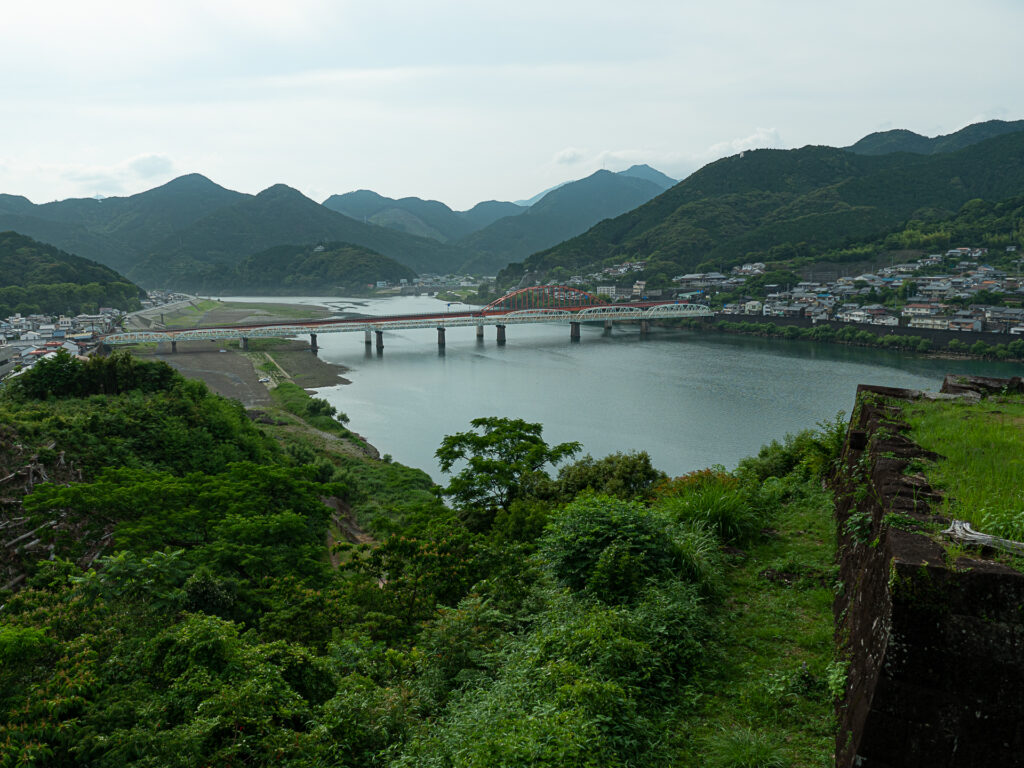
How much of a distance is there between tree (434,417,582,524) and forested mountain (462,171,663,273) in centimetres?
11209

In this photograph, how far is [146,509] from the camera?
23.9 ft

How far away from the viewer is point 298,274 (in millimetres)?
91188

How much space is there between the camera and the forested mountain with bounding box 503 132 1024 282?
66.9m

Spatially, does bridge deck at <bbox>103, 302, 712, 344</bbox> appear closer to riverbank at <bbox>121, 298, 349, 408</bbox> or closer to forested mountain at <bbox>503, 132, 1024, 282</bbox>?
riverbank at <bbox>121, 298, 349, 408</bbox>

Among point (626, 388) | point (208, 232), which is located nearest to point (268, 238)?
point (208, 232)

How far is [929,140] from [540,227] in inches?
3215

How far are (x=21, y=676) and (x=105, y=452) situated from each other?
20.4ft

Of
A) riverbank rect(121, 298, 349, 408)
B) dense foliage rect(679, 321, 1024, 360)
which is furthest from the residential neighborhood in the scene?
riverbank rect(121, 298, 349, 408)

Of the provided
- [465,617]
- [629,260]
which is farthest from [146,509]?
[629,260]

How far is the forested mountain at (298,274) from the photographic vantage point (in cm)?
9006

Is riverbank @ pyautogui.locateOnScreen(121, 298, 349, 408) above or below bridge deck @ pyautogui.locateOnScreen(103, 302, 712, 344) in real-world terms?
below

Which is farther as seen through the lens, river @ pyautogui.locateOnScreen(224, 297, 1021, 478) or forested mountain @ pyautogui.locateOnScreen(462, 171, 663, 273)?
forested mountain @ pyautogui.locateOnScreen(462, 171, 663, 273)

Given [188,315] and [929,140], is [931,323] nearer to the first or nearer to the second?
[188,315]

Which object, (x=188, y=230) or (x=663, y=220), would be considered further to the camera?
(x=188, y=230)
